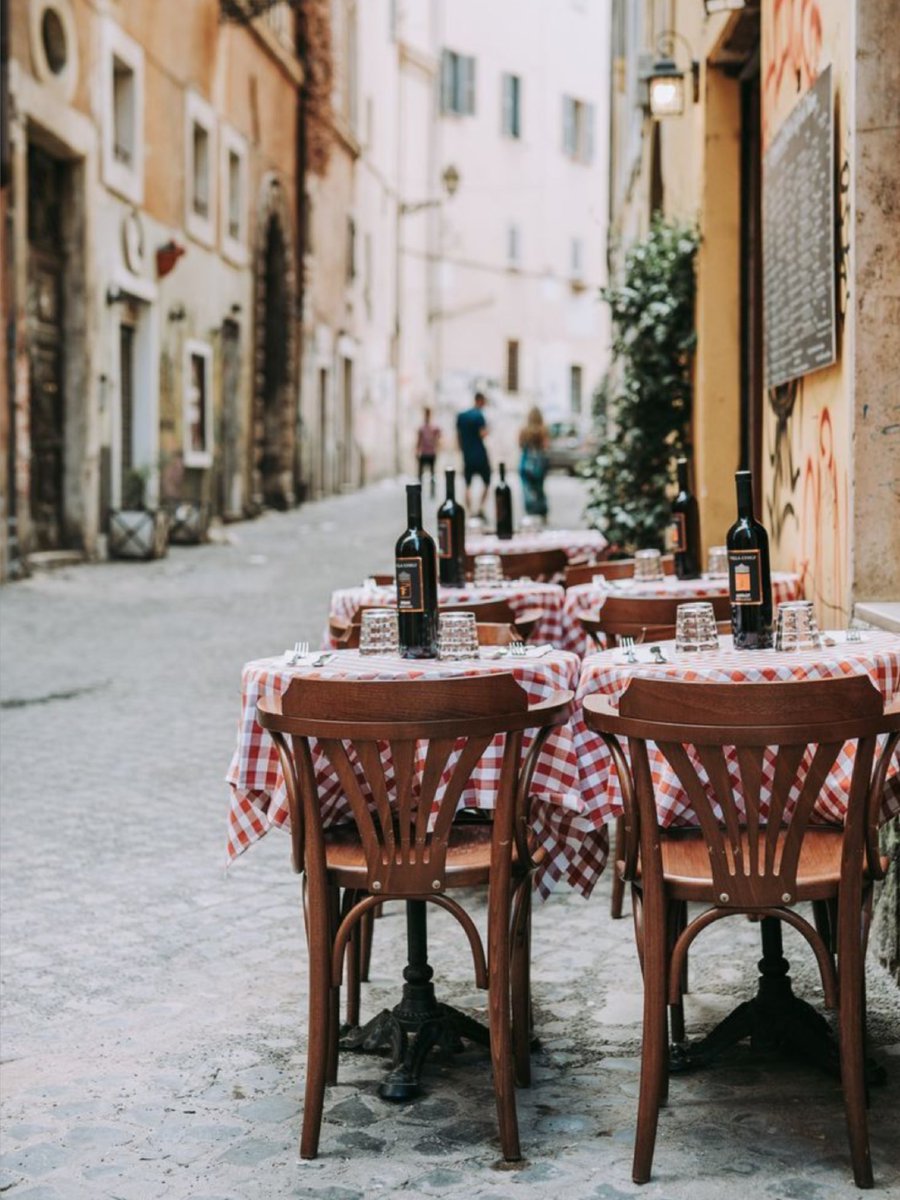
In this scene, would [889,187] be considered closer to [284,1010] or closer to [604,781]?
[604,781]

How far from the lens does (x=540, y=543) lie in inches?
335

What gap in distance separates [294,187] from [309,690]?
2449 cm

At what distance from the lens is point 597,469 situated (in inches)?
463

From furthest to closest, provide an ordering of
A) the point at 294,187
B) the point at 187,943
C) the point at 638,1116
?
the point at 294,187, the point at 187,943, the point at 638,1116

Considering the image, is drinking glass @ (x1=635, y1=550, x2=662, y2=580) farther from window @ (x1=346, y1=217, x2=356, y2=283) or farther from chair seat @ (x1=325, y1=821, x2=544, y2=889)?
window @ (x1=346, y1=217, x2=356, y2=283)

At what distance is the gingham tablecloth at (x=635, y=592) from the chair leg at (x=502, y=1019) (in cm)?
247

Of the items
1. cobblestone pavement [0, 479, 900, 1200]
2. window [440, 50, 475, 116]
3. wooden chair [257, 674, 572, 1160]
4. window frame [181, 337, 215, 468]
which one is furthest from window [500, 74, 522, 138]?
wooden chair [257, 674, 572, 1160]

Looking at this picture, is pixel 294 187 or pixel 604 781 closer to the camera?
pixel 604 781

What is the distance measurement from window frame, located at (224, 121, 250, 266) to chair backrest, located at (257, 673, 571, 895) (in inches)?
778

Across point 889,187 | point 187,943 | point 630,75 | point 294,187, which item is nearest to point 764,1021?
point 187,943

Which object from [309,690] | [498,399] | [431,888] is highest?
[498,399]

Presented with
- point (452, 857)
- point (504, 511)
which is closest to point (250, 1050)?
point (452, 857)

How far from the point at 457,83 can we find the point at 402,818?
3980 centimetres

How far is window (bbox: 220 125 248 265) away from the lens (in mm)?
22594
